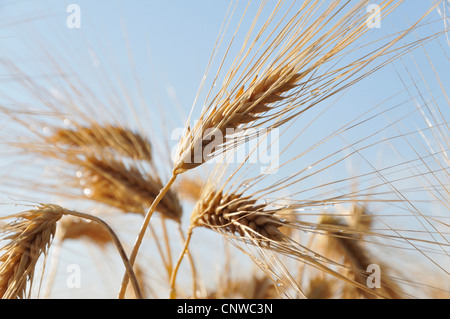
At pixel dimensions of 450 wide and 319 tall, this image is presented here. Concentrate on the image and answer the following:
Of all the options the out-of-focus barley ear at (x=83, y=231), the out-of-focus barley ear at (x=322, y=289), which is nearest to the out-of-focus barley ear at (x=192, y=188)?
the out-of-focus barley ear at (x=83, y=231)

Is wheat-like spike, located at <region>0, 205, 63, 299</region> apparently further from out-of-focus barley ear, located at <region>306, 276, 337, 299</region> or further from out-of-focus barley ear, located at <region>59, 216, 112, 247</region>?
out-of-focus barley ear, located at <region>306, 276, 337, 299</region>

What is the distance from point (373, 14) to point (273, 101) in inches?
8.6

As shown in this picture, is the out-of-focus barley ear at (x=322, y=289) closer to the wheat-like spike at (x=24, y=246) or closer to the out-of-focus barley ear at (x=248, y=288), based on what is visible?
the out-of-focus barley ear at (x=248, y=288)

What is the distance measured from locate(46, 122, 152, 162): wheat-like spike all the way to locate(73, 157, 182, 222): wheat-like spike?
0.05 metres

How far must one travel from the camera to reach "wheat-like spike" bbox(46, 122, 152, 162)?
141 centimetres

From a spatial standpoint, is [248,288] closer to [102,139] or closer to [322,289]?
[322,289]

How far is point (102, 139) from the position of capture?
1.42 m

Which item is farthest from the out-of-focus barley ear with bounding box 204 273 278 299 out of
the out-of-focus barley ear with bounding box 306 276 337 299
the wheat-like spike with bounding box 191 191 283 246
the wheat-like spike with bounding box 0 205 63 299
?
the wheat-like spike with bounding box 0 205 63 299

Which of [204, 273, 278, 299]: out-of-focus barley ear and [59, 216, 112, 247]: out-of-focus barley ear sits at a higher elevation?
[59, 216, 112, 247]: out-of-focus barley ear

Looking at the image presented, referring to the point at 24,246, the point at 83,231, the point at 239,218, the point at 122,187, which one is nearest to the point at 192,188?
the point at 83,231

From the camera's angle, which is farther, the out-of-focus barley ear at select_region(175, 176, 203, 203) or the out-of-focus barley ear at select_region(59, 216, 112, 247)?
the out-of-focus barley ear at select_region(175, 176, 203, 203)

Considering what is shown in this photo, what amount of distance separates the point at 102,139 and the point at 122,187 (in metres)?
0.18
